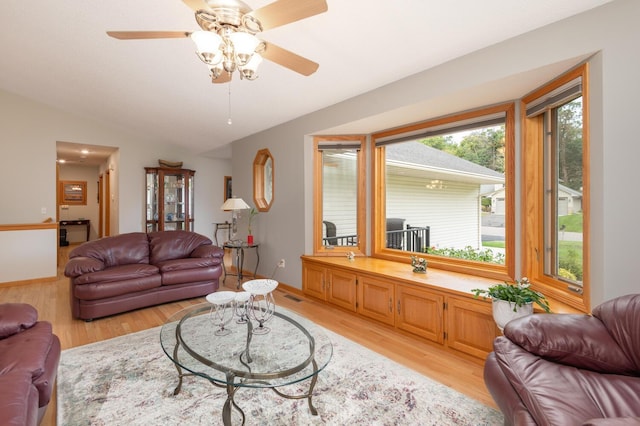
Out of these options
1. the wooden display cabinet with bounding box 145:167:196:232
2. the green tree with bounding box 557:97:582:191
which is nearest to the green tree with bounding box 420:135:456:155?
the green tree with bounding box 557:97:582:191

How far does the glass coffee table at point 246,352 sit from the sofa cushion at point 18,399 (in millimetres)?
598

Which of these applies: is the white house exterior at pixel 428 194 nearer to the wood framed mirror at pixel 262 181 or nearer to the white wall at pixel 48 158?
the wood framed mirror at pixel 262 181

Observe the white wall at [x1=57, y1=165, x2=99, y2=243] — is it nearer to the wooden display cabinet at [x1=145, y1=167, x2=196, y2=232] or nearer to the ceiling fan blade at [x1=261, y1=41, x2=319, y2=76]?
the wooden display cabinet at [x1=145, y1=167, x2=196, y2=232]

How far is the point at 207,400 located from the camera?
2.01m

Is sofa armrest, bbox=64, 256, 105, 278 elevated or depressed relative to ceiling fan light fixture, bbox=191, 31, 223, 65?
depressed

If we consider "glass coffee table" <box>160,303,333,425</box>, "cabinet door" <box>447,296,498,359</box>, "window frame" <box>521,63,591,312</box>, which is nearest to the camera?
"glass coffee table" <box>160,303,333,425</box>

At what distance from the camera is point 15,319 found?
1.90m

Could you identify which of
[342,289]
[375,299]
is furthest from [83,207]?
[375,299]

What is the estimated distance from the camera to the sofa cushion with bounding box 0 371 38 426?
1169 mm

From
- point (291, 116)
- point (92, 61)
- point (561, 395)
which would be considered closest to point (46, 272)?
point (92, 61)

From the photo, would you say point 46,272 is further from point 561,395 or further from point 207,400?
point 561,395

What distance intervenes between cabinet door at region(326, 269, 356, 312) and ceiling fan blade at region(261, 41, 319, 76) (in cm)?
236

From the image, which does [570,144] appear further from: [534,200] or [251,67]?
[251,67]

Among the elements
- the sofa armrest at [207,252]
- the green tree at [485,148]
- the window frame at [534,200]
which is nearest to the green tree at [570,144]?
the window frame at [534,200]
